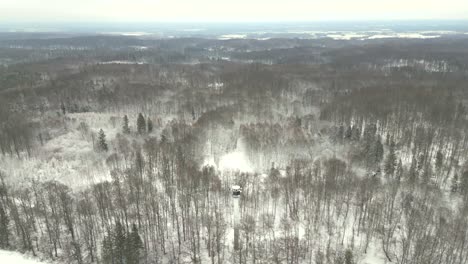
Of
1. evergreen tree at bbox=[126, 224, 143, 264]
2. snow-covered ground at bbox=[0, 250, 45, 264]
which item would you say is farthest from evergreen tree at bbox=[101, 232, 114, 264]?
snow-covered ground at bbox=[0, 250, 45, 264]

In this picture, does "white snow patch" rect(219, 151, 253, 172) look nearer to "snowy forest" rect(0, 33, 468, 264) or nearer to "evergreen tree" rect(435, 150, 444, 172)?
"snowy forest" rect(0, 33, 468, 264)

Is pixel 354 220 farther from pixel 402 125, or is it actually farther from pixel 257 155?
pixel 402 125

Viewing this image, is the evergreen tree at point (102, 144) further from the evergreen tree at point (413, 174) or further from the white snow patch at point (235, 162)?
the evergreen tree at point (413, 174)

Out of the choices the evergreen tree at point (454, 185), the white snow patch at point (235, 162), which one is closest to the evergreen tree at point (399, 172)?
the evergreen tree at point (454, 185)

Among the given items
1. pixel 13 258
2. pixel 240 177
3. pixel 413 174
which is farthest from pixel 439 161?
pixel 13 258

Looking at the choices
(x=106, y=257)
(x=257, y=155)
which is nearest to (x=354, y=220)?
(x=257, y=155)

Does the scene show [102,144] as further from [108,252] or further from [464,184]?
[464,184]
